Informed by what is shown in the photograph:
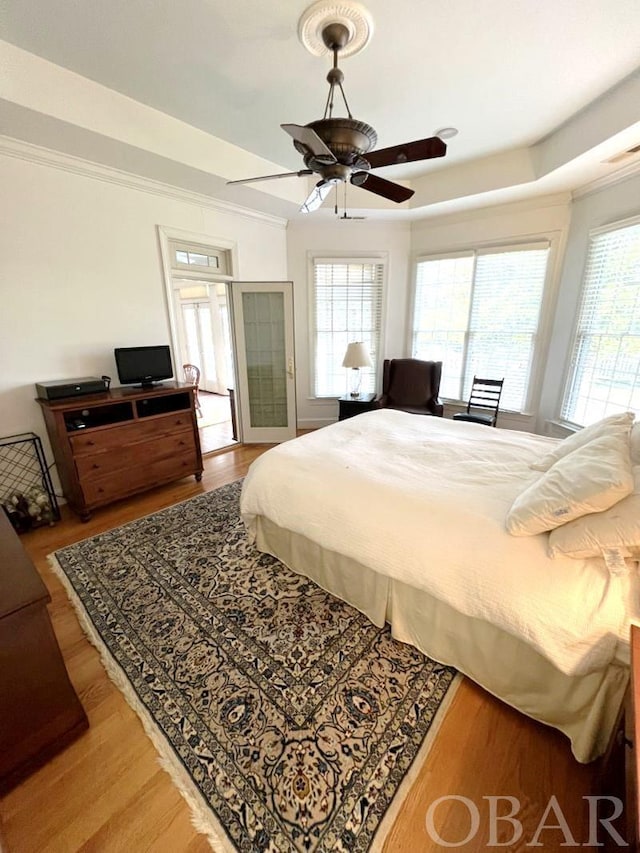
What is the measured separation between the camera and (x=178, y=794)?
117cm

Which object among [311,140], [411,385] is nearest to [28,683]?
[311,140]

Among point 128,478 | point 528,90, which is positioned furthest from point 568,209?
point 128,478

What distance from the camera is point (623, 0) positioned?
1705mm

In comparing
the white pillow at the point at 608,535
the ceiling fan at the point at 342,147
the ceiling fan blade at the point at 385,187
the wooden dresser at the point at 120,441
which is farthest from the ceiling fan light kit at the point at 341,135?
the wooden dresser at the point at 120,441

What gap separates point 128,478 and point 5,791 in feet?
6.61

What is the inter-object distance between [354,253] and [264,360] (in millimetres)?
1847

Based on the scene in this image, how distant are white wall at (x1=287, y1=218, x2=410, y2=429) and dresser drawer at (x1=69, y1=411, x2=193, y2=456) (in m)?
2.20

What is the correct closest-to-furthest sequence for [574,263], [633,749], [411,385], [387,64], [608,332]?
[633,749] → [387,64] → [608,332] → [574,263] → [411,385]

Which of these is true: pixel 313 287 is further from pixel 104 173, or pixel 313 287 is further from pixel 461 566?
pixel 461 566

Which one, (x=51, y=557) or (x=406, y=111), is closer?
(x=51, y=557)

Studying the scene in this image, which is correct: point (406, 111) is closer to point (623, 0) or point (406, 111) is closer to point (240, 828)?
point (623, 0)

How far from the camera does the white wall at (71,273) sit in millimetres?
2564

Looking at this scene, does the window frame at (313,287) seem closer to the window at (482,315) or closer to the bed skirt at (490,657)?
the window at (482,315)

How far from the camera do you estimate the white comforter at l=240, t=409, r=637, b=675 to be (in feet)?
3.76
